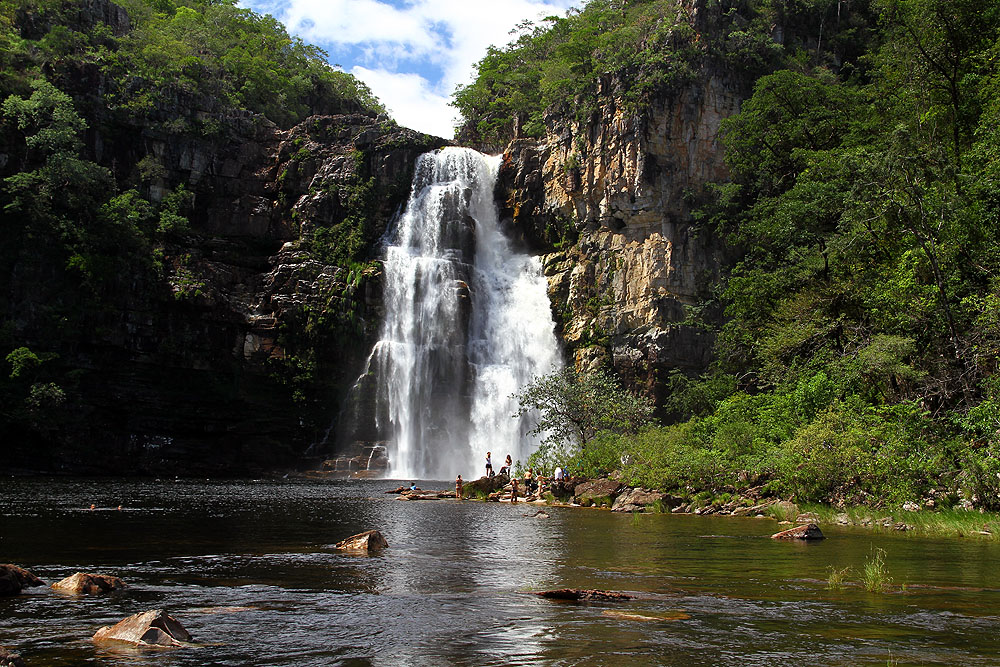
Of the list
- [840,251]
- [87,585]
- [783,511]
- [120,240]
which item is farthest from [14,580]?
[120,240]

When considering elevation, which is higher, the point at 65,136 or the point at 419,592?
the point at 65,136

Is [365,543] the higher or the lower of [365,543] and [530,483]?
the lower

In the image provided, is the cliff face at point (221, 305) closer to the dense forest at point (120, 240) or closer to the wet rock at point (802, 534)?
the dense forest at point (120, 240)

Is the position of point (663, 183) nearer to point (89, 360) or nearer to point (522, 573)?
point (89, 360)

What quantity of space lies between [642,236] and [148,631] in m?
39.6

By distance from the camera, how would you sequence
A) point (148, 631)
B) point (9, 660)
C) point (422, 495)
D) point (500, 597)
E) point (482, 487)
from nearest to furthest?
point (9, 660)
point (148, 631)
point (500, 597)
point (422, 495)
point (482, 487)

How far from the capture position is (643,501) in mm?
20328

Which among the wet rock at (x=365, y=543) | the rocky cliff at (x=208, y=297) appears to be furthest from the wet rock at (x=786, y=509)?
the rocky cliff at (x=208, y=297)

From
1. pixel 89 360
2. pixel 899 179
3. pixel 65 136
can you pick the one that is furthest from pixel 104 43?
pixel 899 179

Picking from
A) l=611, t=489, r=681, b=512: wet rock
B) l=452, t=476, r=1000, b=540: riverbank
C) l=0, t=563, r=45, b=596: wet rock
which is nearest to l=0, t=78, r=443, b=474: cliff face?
l=452, t=476, r=1000, b=540: riverbank

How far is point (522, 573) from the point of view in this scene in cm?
A: 894

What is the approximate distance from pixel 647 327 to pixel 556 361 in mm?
5858

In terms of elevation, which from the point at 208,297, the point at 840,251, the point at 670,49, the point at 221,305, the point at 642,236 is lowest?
the point at 840,251

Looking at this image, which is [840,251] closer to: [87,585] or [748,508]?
[748,508]
